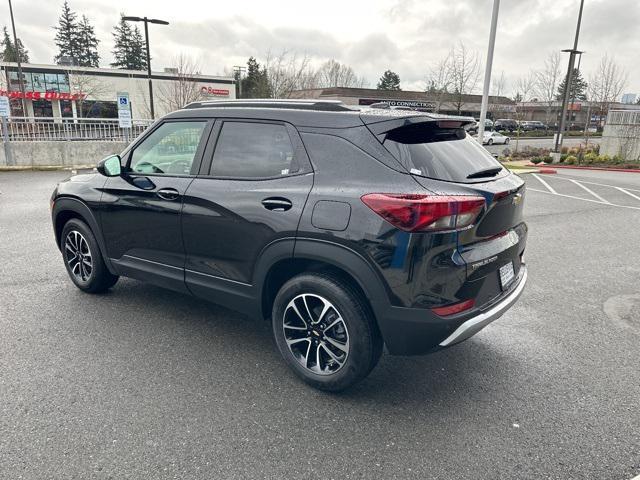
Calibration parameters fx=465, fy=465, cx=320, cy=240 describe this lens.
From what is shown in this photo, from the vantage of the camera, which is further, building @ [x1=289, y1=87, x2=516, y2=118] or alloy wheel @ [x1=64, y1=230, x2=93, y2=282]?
building @ [x1=289, y1=87, x2=516, y2=118]

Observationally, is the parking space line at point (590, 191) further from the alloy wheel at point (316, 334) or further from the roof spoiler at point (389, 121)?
the alloy wheel at point (316, 334)

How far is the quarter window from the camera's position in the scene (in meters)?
3.68

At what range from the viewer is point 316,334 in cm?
307

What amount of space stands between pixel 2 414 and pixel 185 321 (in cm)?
155

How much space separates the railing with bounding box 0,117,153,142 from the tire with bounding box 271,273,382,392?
15492 millimetres

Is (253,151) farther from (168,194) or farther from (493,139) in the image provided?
(493,139)

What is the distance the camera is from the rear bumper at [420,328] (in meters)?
2.66

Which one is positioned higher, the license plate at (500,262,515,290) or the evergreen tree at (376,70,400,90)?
the evergreen tree at (376,70,400,90)

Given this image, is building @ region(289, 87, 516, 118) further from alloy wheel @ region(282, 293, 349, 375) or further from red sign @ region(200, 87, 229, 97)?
alloy wheel @ region(282, 293, 349, 375)

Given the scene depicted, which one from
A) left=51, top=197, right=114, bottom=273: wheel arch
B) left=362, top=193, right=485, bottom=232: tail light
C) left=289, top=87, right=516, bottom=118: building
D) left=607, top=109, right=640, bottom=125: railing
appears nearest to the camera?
left=362, top=193, right=485, bottom=232: tail light

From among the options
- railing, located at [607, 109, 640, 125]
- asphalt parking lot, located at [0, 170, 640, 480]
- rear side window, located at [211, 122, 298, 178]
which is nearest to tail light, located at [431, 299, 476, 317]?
asphalt parking lot, located at [0, 170, 640, 480]

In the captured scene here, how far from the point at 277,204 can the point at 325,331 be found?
2.90 ft

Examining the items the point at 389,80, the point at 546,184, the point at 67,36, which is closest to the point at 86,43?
the point at 67,36

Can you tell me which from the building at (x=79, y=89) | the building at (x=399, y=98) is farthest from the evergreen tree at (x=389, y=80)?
the building at (x=79, y=89)
